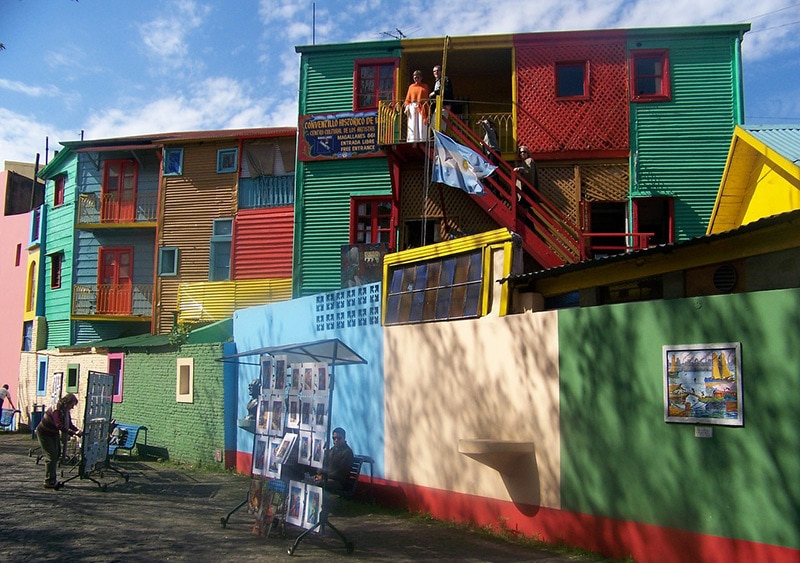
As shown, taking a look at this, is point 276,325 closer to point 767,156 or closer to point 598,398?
point 598,398

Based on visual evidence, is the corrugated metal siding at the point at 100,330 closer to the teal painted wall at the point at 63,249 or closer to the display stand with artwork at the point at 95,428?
the teal painted wall at the point at 63,249

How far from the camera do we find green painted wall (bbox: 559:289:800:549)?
6527mm

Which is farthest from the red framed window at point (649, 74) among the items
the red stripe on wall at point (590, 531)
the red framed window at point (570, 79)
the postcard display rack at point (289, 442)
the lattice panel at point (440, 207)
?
the postcard display rack at point (289, 442)

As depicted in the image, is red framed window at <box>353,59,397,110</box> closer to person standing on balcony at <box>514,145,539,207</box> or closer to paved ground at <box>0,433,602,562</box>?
person standing on balcony at <box>514,145,539,207</box>

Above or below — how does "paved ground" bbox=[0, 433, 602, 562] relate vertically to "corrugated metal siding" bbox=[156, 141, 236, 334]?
below

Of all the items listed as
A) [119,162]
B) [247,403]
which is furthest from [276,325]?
[119,162]

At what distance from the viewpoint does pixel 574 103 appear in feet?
51.7

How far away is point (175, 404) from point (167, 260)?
6741 millimetres

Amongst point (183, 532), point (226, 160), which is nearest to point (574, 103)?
point (226, 160)

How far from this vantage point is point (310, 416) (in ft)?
30.0

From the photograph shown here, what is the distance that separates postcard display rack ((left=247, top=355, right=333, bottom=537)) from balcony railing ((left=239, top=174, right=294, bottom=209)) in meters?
11.4

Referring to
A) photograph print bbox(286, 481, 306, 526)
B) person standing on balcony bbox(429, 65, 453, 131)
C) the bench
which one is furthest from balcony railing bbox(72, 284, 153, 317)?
photograph print bbox(286, 481, 306, 526)

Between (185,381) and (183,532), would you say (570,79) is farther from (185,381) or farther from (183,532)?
(183,532)

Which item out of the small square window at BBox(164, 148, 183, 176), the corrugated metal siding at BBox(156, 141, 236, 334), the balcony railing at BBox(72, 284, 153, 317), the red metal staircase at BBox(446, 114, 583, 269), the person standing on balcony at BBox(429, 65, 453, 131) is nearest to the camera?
the red metal staircase at BBox(446, 114, 583, 269)
